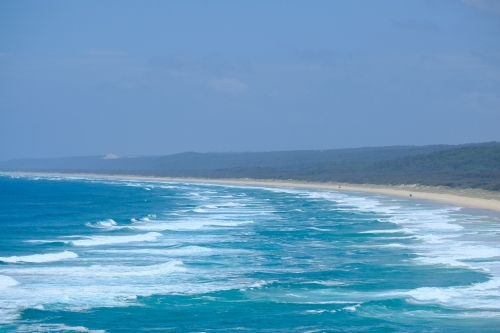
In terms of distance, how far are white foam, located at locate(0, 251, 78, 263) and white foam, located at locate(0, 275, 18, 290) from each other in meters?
3.62

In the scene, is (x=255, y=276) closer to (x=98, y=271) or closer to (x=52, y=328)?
(x=98, y=271)

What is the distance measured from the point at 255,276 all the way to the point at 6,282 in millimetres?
6585

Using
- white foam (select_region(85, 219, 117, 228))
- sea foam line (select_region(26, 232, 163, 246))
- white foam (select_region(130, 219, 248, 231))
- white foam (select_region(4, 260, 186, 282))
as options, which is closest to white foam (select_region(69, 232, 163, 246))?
sea foam line (select_region(26, 232, 163, 246))

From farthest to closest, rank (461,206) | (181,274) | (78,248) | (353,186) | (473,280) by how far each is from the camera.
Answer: (353,186)
(461,206)
(78,248)
(181,274)
(473,280)

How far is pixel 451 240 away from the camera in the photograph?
29094 millimetres

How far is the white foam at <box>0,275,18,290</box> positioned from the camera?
2026 cm

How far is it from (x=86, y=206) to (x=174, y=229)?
22.2m

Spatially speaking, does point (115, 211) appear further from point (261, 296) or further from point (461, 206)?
point (261, 296)

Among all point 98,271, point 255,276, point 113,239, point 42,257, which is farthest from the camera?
point 113,239

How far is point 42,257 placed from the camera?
2580cm

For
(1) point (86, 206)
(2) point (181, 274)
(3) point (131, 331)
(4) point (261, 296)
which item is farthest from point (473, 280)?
(1) point (86, 206)

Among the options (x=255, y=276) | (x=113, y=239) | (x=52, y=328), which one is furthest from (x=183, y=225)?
(x=52, y=328)

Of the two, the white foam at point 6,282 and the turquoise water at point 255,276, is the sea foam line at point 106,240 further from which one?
the white foam at point 6,282

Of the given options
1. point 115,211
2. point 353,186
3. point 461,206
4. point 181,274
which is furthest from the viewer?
point 353,186
